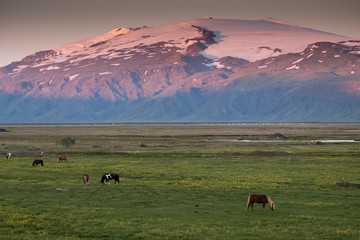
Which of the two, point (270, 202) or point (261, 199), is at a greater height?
point (261, 199)

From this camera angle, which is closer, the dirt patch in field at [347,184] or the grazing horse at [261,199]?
the grazing horse at [261,199]

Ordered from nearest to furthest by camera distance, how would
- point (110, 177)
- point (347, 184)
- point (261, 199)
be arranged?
1. point (261, 199)
2. point (347, 184)
3. point (110, 177)

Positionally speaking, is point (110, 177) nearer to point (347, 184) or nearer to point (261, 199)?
point (261, 199)

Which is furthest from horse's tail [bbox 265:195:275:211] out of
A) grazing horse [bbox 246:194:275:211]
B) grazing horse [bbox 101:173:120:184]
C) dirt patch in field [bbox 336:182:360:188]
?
grazing horse [bbox 101:173:120:184]

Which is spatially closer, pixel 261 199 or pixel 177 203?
pixel 261 199

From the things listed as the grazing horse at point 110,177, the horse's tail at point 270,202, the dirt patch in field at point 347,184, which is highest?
the horse's tail at point 270,202

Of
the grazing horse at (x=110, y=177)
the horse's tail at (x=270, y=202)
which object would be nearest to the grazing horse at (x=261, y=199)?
the horse's tail at (x=270, y=202)

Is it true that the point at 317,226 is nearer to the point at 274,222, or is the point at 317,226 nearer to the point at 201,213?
the point at 274,222

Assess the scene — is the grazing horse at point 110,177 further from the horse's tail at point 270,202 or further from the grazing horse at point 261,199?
the horse's tail at point 270,202

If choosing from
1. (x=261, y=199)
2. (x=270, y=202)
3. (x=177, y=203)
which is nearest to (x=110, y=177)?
(x=177, y=203)

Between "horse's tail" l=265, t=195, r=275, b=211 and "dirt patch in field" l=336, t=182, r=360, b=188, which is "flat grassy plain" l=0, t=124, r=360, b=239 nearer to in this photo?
"horse's tail" l=265, t=195, r=275, b=211

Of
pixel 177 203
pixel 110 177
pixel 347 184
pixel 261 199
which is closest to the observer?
pixel 261 199

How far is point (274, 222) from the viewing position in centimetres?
2728

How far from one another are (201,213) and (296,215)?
15.4ft
